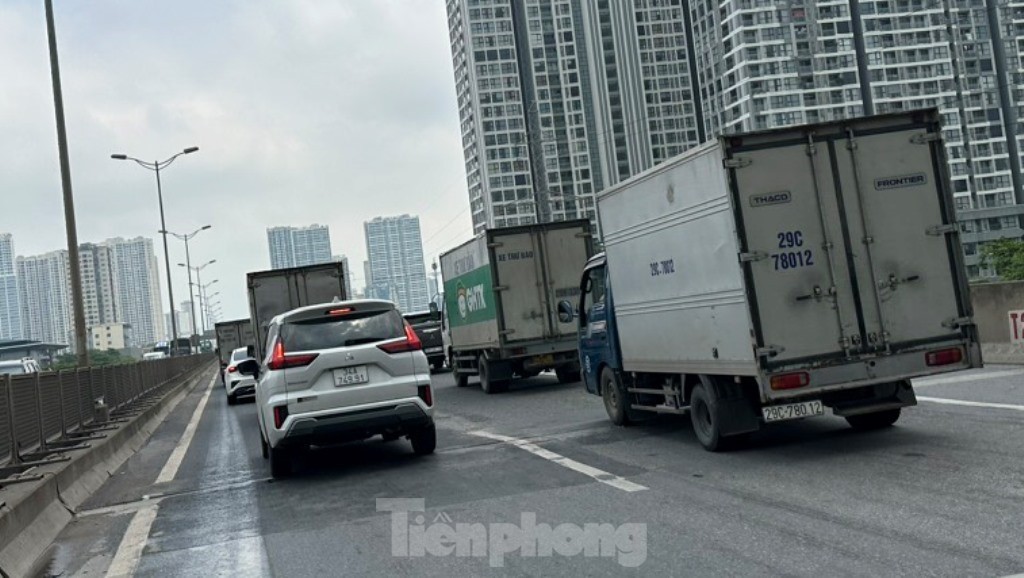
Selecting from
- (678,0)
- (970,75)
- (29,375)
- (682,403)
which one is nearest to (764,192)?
(682,403)

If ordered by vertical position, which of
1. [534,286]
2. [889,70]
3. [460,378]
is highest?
[889,70]

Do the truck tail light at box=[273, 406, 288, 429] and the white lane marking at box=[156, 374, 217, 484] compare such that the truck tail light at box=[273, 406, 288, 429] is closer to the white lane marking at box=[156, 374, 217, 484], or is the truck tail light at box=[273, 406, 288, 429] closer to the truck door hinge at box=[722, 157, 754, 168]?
the white lane marking at box=[156, 374, 217, 484]

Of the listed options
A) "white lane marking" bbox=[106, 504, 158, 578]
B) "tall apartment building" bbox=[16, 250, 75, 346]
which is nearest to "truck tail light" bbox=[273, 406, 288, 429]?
"white lane marking" bbox=[106, 504, 158, 578]

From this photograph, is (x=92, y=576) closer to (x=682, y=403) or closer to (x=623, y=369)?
(x=682, y=403)

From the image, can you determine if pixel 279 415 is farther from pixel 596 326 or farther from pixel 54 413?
pixel 596 326

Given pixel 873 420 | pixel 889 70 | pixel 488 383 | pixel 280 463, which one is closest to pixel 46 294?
pixel 889 70

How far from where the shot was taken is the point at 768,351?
8586 mm

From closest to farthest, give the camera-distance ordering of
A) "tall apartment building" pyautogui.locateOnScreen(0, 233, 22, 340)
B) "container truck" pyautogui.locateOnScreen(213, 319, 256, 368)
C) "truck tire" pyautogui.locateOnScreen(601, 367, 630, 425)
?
"truck tire" pyautogui.locateOnScreen(601, 367, 630, 425) → "container truck" pyautogui.locateOnScreen(213, 319, 256, 368) → "tall apartment building" pyautogui.locateOnScreen(0, 233, 22, 340)

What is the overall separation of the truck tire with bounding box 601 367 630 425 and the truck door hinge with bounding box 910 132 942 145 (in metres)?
4.65

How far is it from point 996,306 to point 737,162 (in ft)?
28.5

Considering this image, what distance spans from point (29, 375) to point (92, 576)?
4.98 m

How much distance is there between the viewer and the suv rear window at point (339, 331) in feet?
33.6

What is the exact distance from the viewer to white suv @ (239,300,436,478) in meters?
9.99

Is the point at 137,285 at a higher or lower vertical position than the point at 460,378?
higher
